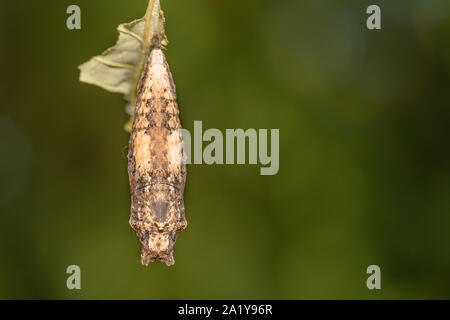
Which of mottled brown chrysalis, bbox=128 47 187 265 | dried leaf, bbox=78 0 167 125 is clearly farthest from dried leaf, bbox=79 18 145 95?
mottled brown chrysalis, bbox=128 47 187 265

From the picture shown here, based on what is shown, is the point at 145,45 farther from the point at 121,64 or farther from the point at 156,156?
the point at 156,156

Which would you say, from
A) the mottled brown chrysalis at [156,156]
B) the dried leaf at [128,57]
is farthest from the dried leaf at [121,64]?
the mottled brown chrysalis at [156,156]

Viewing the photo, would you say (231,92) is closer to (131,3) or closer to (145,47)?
(131,3)

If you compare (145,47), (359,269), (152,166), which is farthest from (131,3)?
(359,269)

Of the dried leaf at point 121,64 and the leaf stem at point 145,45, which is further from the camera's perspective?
the dried leaf at point 121,64

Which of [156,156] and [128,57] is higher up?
[128,57]

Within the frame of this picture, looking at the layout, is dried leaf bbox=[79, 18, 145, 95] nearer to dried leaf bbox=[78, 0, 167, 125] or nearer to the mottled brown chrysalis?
dried leaf bbox=[78, 0, 167, 125]

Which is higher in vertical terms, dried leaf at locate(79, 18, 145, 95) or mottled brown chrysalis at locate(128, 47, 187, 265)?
dried leaf at locate(79, 18, 145, 95)

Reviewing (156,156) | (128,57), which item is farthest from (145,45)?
(156,156)

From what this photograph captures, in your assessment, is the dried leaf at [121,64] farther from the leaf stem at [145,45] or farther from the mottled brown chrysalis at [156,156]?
the mottled brown chrysalis at [156,156]
